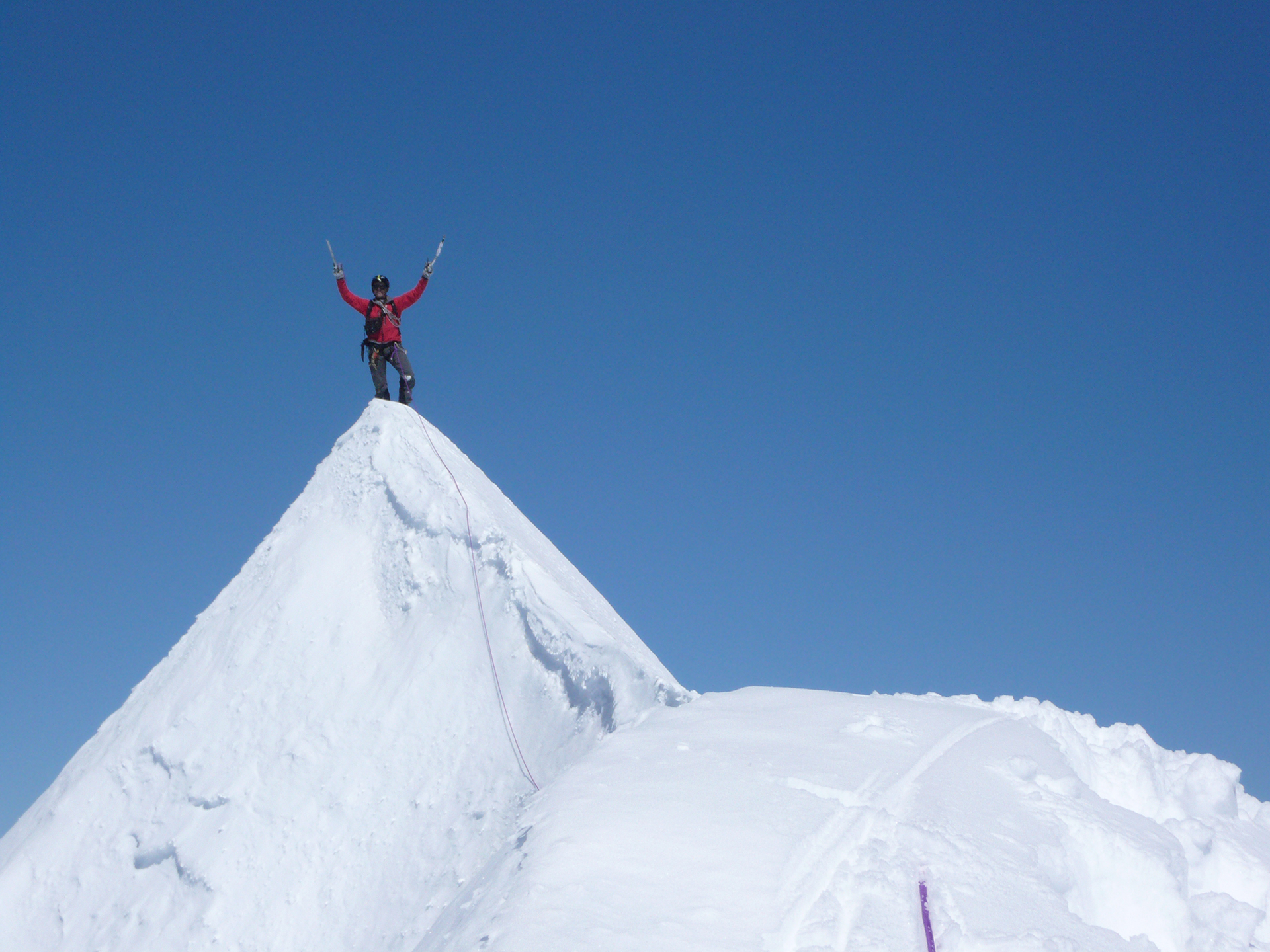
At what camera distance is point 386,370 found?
11344mm

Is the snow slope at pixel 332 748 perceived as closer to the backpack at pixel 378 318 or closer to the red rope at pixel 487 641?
the red rope at pixel 487 641

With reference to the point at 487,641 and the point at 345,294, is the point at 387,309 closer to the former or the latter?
the point at 345,294

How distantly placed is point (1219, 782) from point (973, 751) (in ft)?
7.12

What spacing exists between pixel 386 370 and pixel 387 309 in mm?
790

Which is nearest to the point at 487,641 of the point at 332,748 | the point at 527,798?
the point at 332,748

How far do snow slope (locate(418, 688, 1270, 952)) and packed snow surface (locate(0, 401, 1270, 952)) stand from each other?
0.06ft

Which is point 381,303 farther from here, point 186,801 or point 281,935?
point 281,935

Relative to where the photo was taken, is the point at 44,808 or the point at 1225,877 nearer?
the point at 1225,877

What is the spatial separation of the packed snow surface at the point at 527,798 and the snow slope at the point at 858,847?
0.02 metres

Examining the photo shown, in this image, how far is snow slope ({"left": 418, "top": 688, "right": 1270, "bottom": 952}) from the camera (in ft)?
14.0

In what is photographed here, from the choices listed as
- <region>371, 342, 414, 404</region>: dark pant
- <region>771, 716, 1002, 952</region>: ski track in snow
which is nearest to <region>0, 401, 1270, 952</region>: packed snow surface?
<region>771, 716, 1002, 952</region>: ski track in snow

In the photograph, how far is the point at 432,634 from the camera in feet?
25.8

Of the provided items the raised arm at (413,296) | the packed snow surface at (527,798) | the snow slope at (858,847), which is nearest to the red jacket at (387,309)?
the raised arm at (413,296)

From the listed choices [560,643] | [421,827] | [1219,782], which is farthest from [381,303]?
[1219,782]
